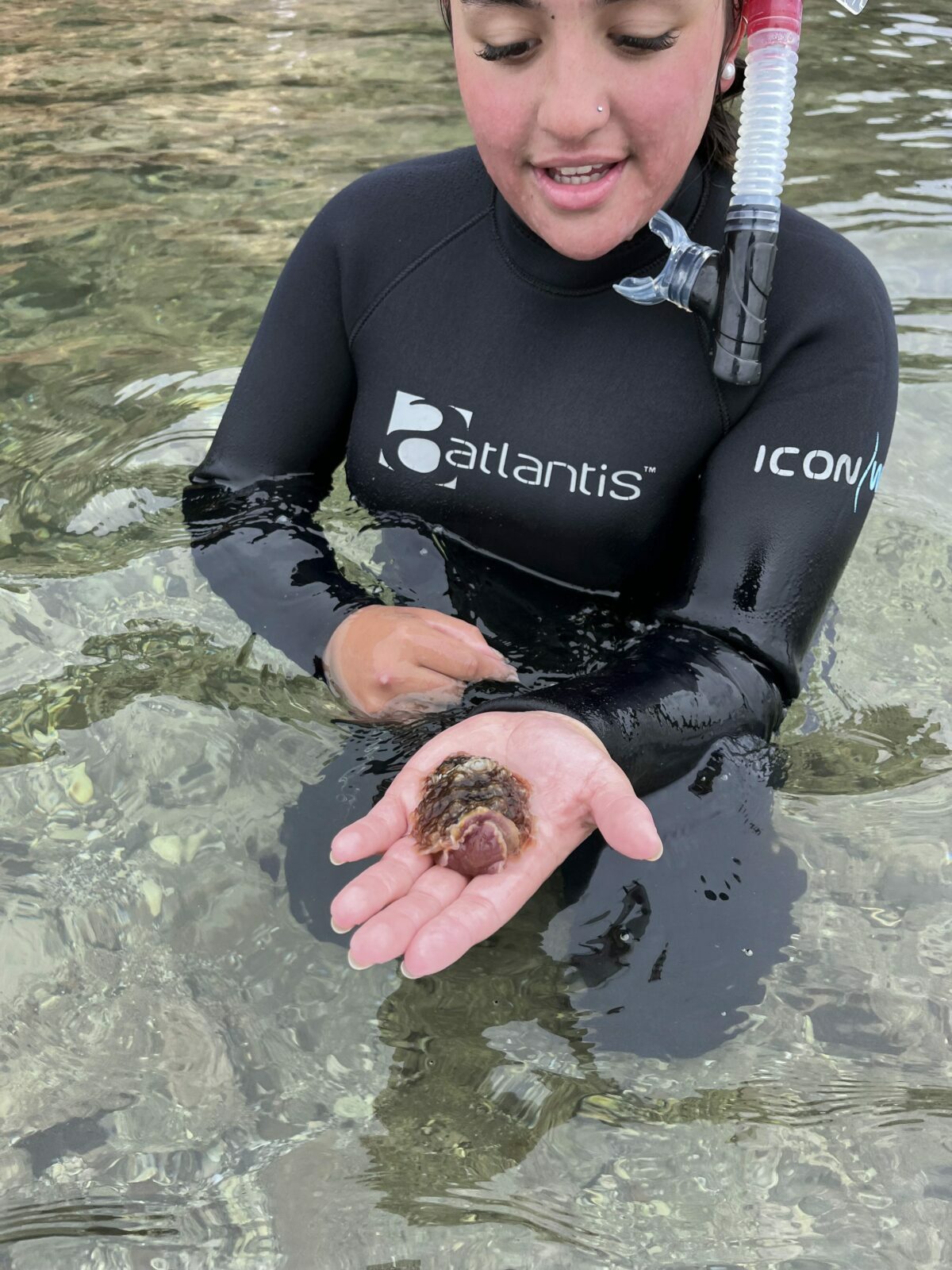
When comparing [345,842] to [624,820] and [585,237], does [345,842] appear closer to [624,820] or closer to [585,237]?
[624,820]

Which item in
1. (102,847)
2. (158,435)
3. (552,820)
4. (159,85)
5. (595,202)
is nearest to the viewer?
(552,820)

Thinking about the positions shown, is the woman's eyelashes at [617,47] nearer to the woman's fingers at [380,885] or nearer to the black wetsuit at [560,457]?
the black wetsuit at [560,457]

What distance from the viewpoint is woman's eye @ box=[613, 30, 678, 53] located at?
2.21 metres

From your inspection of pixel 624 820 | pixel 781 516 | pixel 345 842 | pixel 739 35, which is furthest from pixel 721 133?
pixel 345 842

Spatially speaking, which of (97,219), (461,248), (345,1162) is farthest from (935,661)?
(97,219)

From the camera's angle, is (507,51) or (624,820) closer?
(624,820)

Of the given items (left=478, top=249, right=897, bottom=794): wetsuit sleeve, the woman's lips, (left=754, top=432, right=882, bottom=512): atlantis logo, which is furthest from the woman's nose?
(left=754, top=432, right=882, bottom=512): atlantis logo

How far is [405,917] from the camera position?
1964mm

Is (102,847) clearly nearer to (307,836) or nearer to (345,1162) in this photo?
(307,836)

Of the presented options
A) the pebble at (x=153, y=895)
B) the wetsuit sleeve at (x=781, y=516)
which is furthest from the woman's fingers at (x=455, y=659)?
the pebble at (x=153, y=895)

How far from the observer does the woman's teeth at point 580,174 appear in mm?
2387

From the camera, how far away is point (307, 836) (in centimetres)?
266

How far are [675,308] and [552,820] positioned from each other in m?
1.20

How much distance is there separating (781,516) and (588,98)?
87 centimetres
